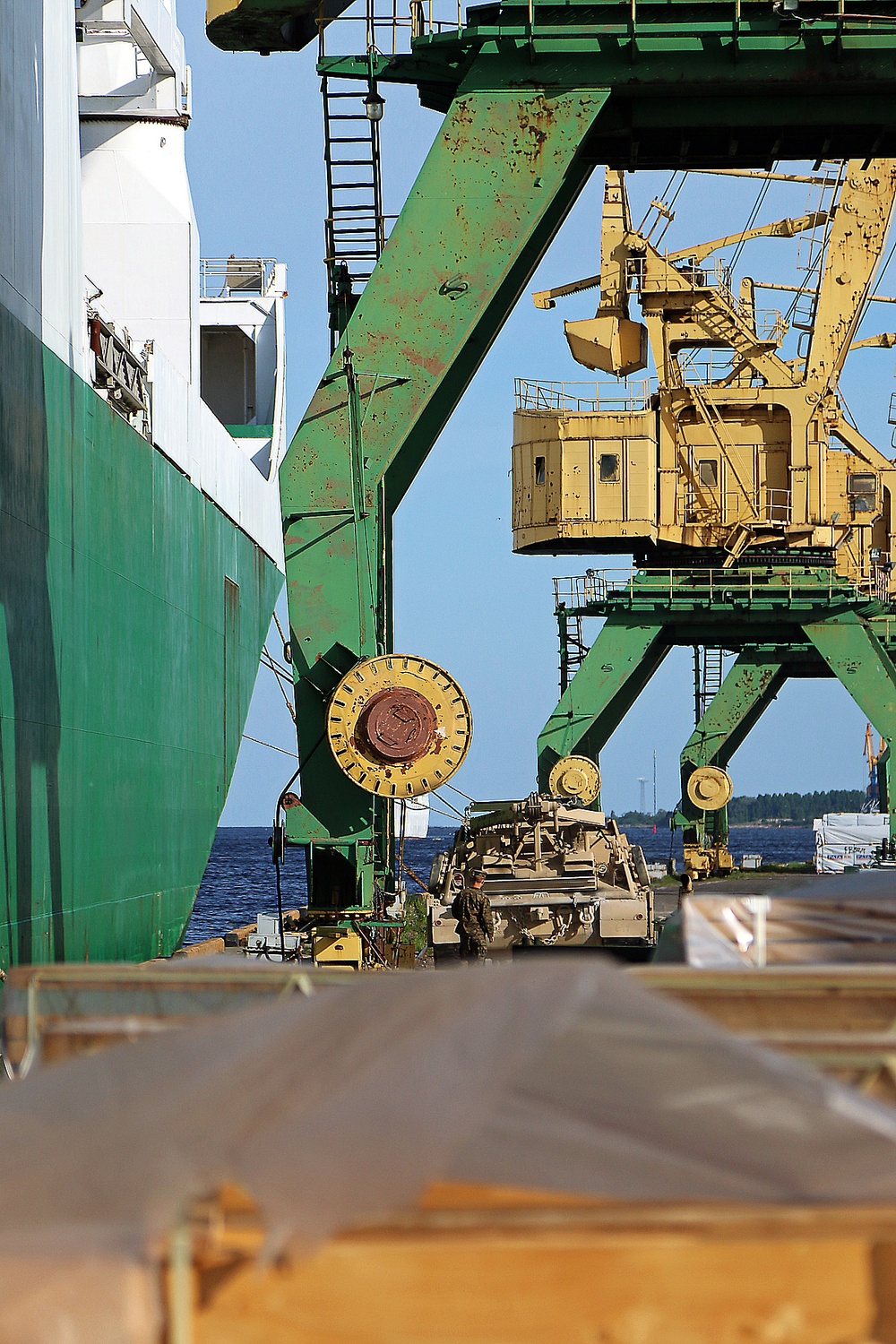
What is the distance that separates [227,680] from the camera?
2844cm

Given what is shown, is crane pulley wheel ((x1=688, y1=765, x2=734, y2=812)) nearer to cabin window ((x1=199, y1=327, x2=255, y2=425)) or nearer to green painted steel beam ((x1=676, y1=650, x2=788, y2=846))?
green painted steel beam ((x1=676, y1=650, x2=788, y2=846))

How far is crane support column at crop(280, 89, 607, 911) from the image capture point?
11.4 metres

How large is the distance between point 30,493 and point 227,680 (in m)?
13.1

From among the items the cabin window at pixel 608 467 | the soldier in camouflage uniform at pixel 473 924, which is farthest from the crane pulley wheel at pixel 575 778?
the soldier in camouflage uniform at pixel 473 924

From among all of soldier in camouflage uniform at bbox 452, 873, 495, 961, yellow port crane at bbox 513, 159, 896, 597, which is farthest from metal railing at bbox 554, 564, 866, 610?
soldier in camouflage uniform at bbox 452, 873, 495, 961

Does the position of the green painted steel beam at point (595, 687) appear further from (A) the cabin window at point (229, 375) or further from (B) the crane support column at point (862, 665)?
(A) the cabin window at point (229, 375)

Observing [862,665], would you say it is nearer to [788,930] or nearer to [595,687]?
[595,687]

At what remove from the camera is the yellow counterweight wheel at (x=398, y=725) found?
35.1 ft

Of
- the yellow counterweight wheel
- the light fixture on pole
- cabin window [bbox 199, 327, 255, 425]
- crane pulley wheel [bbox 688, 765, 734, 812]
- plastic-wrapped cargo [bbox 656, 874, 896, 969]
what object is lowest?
crane pulley wheel [bbox 688, 765, 734, 812]

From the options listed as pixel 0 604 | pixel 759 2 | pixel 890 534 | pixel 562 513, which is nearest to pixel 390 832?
pixel 0 604

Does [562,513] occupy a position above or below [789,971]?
above

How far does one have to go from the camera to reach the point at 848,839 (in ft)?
184

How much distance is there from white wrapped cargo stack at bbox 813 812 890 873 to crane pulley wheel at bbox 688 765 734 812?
10.1 ft

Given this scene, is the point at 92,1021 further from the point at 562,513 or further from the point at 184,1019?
the point at 562,513
